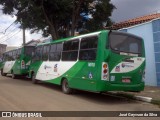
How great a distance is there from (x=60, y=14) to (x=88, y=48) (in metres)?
10.5

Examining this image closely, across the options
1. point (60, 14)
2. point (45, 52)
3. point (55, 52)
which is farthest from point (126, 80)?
point (60, 14)

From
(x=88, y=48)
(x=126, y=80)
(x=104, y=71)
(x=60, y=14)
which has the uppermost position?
(x=60, y=14)

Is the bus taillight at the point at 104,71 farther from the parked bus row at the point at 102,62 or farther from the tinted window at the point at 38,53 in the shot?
the tinted window at the point at 38,53

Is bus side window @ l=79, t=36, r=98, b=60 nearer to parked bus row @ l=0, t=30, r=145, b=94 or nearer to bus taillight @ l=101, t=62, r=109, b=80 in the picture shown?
parked bus row @ l=0, t=30, r=145, b=94

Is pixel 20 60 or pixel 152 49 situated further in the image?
pixel 20 60

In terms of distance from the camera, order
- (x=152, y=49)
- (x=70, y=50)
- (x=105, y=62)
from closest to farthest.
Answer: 1. (x=105, y=62)
2. (x=70, y=50)
3. (x=152, y=49)

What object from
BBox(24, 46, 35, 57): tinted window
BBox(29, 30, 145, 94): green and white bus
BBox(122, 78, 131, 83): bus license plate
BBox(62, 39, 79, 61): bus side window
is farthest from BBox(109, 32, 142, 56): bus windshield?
BBox(24, 46, 35, 57): tinted window

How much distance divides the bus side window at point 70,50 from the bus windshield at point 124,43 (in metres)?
2.16

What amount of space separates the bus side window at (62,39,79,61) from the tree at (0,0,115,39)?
6.82m

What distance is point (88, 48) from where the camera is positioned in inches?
476

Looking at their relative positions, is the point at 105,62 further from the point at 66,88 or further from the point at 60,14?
the point at 60,14

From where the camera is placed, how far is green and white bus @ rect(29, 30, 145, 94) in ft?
36.5

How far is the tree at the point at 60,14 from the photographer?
826 inches

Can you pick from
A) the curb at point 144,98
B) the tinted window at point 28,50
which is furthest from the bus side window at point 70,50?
the tinted window at point 28,50
